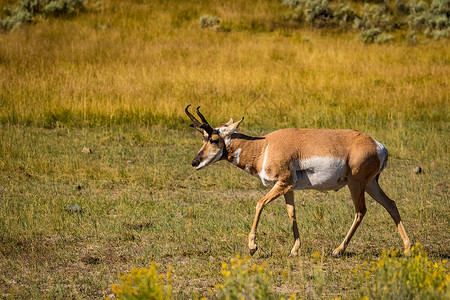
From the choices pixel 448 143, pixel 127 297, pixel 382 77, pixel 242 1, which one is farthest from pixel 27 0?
pixel 127 297

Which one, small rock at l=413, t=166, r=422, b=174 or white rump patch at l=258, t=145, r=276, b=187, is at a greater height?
white rump patch at l=258, t=145, r=276, b=187

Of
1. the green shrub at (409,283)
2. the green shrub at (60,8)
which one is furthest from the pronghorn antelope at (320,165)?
the green shrub at (60,8)

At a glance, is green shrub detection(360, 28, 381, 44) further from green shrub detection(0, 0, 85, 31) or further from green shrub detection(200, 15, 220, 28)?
green shrub detection(0, 0, 85, 31)

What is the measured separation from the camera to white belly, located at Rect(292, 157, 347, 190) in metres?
6.86

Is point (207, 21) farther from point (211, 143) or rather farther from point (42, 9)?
point (211, 143)

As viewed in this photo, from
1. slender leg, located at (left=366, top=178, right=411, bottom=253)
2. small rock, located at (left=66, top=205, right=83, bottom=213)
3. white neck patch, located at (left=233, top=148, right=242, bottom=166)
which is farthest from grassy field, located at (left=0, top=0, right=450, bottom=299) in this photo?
white neck patch, located at (left=233, top=148, right=242, bottom=166)

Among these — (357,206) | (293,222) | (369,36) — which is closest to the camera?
(357,206)

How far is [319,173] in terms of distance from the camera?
690 centimetres

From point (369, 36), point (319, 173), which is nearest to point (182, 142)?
point (319, 173)

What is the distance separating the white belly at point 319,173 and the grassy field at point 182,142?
0.79m

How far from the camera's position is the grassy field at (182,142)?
22.6 ft

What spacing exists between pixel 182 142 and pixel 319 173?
256 inches

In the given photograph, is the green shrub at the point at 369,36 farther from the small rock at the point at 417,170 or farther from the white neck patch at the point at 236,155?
the white neck patch at the point at 236,155

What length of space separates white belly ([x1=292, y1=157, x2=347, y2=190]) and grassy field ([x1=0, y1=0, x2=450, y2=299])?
786 mm
